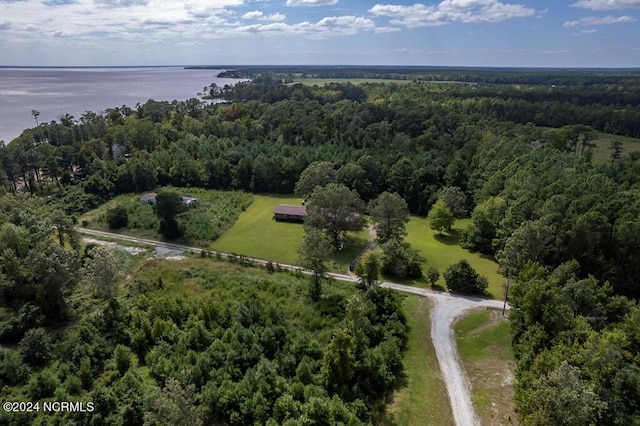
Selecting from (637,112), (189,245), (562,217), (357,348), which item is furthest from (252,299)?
(637,112)

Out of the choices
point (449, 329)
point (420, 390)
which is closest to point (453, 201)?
point (449, 329)

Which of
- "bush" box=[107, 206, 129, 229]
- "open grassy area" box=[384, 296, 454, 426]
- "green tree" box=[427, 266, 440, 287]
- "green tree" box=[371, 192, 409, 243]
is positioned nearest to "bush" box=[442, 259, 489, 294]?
"green tree" box=[427, 266, 440, 287]

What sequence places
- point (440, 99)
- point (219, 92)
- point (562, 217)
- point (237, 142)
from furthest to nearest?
point (219, 92), point (440, 99), point (237, 142), point (562, 217)

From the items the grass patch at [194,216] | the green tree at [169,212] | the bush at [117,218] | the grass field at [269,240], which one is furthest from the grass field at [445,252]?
the bush at [117,218]

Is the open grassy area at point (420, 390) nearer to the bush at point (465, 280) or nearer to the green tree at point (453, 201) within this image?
the bush at point (465, 280)

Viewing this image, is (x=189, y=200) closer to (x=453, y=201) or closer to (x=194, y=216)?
(x=194, y=216)

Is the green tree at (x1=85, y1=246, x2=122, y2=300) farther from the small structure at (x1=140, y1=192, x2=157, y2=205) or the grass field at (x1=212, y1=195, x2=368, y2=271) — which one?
the small structure at (x1=140, y1=192, x2=157, y2=205)

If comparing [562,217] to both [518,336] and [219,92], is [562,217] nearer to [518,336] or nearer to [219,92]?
[518,336]
